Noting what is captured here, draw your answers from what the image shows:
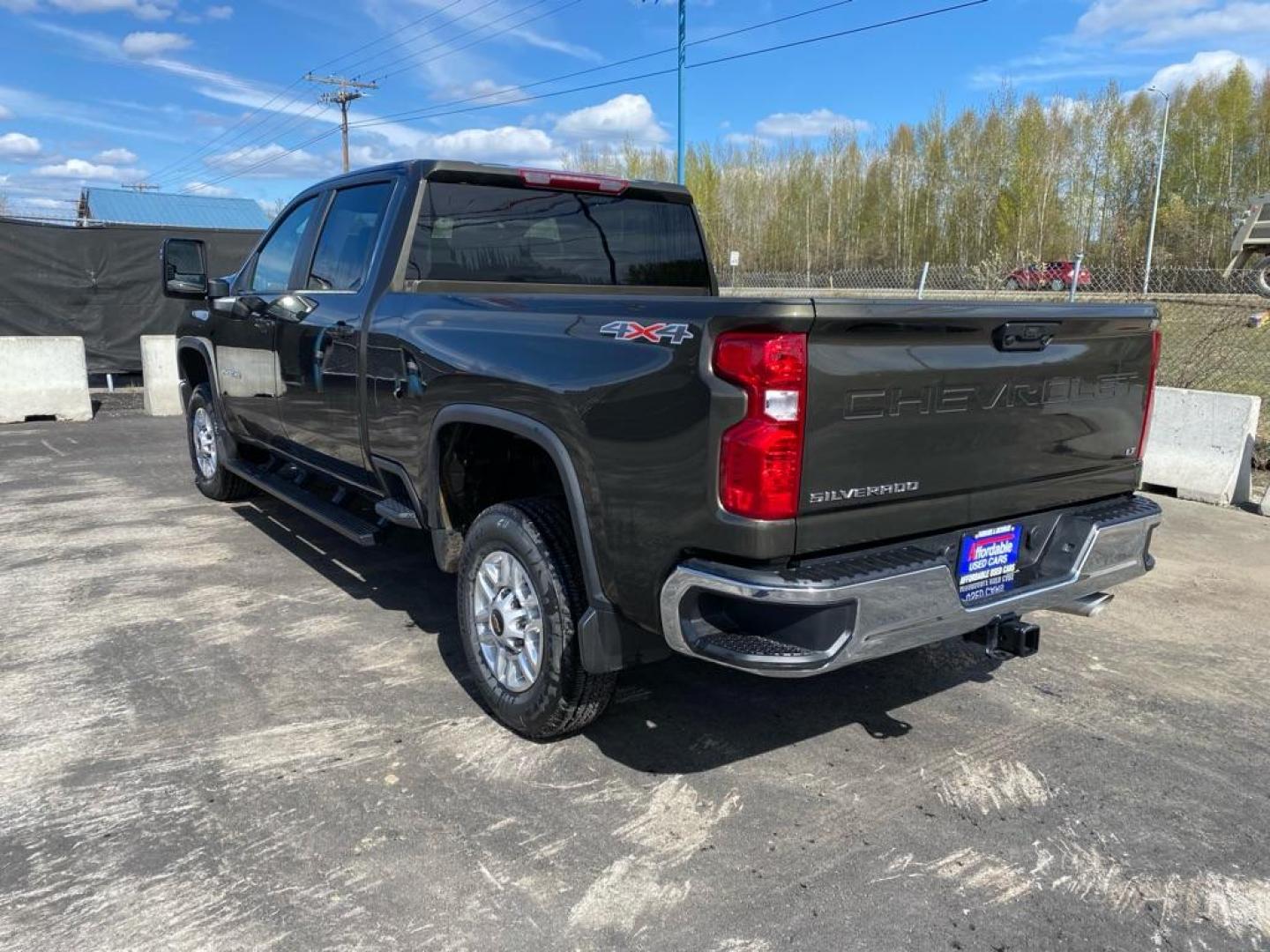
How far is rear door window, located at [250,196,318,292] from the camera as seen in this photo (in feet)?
16.7

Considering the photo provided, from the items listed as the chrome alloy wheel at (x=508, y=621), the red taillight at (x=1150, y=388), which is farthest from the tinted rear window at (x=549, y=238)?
the red taillight at (x=1150, y=388)

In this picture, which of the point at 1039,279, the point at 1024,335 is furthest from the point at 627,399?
the point at 1039,279

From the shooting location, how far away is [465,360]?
3.41 metres

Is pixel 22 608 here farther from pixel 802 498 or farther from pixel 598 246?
pixel 802 498

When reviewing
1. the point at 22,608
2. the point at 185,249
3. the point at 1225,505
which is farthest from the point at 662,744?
the point at 1225,505

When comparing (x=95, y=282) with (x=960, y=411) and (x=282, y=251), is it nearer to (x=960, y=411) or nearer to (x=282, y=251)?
(x=282, y=251)

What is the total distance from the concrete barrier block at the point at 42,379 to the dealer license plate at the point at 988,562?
12.0 m

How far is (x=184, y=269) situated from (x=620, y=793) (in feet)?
16.4

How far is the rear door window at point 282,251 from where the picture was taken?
5.10 m

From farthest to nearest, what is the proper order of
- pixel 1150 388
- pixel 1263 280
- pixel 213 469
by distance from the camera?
pixel 1263 280, pixel 213 469, pixel 1150 388

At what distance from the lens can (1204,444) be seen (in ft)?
23.9

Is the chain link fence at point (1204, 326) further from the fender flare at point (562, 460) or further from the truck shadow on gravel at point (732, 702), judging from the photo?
the truck shadow on gravel at point (732, 702)

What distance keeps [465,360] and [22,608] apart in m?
3.10

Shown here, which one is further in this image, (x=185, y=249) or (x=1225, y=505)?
(x=1225, y=505)
